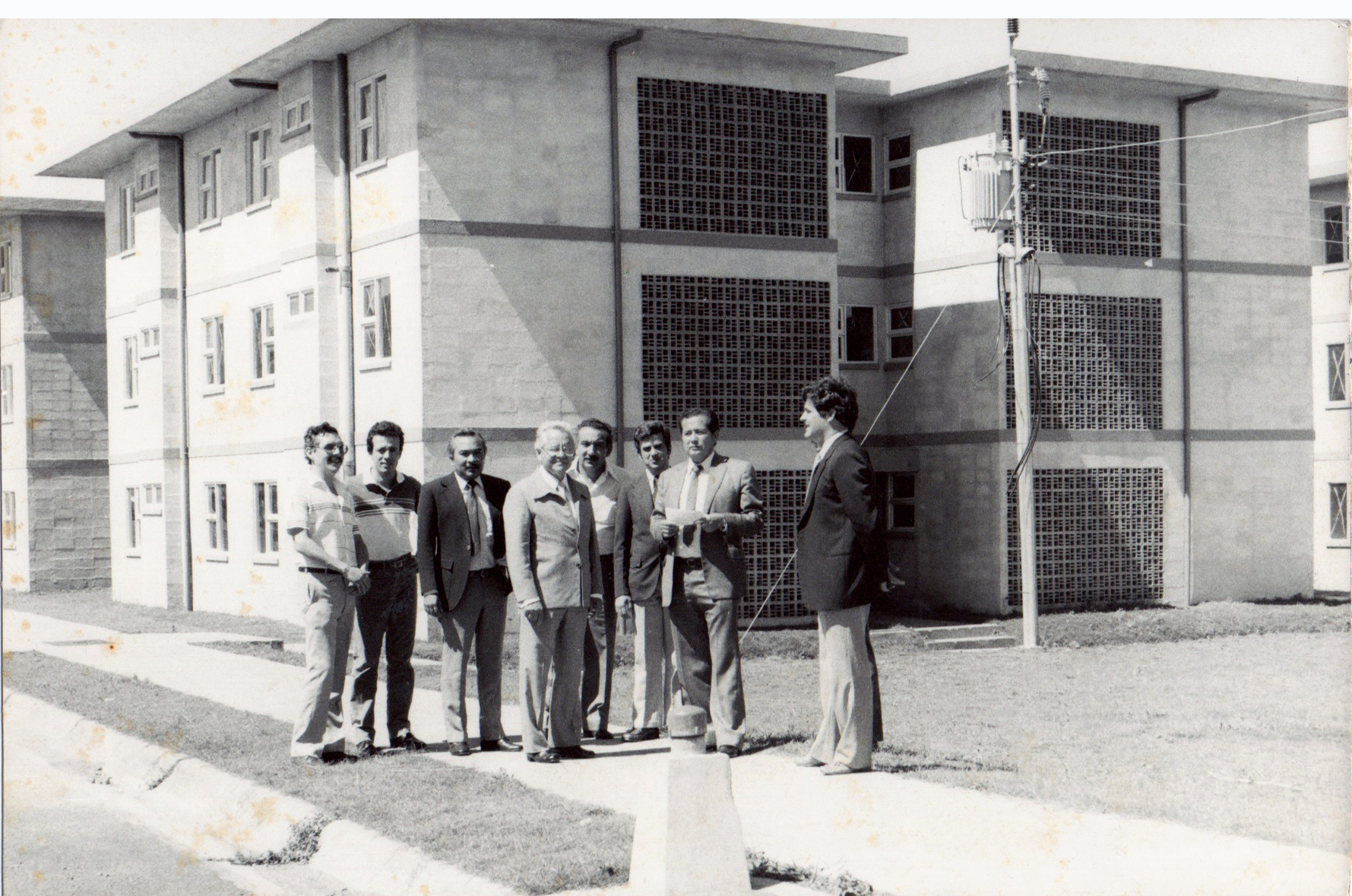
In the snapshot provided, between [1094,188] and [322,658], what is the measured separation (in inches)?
707

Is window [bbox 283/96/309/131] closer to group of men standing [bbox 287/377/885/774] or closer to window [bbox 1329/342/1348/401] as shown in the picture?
group of men standing [bbox 287/377/885/774]

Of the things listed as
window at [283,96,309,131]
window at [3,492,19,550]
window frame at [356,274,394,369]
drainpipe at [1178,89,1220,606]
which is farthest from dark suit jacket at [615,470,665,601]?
window at [3,492,19,550]

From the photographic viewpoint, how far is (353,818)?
845cm

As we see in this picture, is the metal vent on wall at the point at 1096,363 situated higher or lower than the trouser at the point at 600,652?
higher

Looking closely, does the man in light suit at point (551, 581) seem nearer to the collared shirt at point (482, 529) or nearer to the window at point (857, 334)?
the collared shirt at point (482, 529)

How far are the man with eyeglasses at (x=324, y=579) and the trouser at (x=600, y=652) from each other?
1.59 m

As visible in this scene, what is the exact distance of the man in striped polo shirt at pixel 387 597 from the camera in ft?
34.1

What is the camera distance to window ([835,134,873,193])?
86.0 feet

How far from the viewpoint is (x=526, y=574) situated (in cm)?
988

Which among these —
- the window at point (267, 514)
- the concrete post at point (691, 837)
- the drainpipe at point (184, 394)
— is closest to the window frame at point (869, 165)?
the window at point (267, 514)

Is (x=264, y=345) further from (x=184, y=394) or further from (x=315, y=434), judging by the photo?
(x=315, y=434)

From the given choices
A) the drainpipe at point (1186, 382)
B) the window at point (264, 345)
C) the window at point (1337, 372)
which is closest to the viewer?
the window at point (264, 345)

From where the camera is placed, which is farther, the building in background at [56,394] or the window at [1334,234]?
the building in background at [56,394]

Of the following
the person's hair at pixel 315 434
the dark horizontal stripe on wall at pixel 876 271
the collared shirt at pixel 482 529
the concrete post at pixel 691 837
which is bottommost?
the concrete post at pixel 691 837
